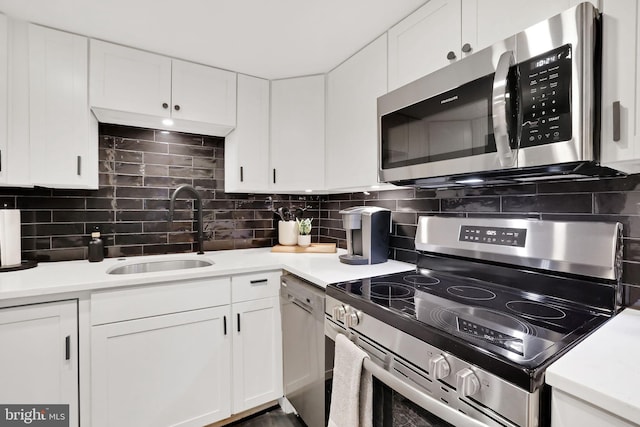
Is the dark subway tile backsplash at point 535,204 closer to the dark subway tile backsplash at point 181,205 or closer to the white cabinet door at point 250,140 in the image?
the dark subway tile backsplash at point 181,205

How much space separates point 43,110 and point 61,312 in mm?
1058

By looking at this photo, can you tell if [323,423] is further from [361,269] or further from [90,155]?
[90,155]

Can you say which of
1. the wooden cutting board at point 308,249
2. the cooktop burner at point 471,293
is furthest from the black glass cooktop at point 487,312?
the wooden cutting board at point 308,249

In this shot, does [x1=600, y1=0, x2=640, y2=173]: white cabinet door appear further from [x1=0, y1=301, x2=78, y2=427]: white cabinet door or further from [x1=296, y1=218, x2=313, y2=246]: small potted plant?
[x1=0, y1=301, x2=78, y2=427]: white cabinet door

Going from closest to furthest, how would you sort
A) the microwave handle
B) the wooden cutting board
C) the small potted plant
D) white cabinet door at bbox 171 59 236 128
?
1. the microwave handle
2. white cabinet door at bbox 171 59 236 128
3. the wooden cutting board
4. the small potted plant

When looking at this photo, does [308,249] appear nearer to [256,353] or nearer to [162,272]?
[256,353]

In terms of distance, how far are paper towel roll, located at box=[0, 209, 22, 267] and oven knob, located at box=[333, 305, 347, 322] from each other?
171 centimetres

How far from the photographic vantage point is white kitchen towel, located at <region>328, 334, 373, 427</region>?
3.31 feet

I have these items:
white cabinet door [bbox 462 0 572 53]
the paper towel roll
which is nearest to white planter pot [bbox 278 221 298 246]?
the paper towel roll

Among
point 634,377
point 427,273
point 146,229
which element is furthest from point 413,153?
point 146,229

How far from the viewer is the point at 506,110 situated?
895 mm

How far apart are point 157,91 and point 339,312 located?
1683 millimetres

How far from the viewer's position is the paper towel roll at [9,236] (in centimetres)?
149

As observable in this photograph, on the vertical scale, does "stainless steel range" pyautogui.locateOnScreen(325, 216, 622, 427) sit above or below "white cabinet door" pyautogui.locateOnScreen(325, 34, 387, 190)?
below
